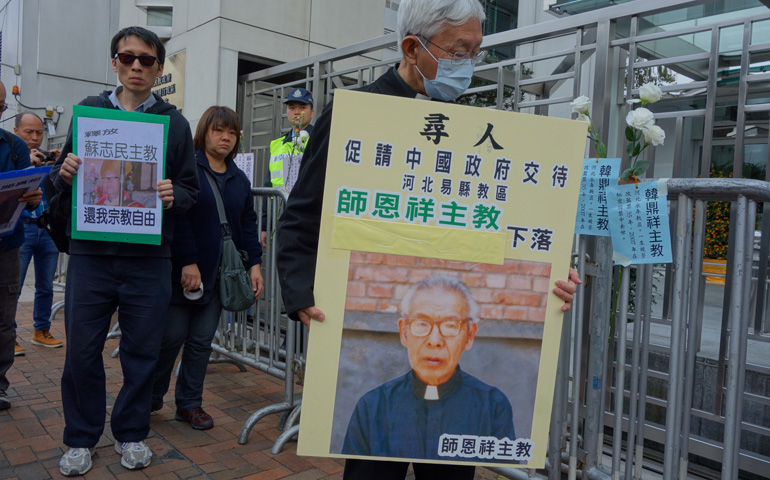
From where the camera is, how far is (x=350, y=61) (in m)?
7.61

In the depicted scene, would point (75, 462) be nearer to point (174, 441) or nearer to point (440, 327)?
point (174, 441)

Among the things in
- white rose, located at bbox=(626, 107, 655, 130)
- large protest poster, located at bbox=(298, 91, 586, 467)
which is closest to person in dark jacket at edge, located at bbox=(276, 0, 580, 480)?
large protest poster, located at bbox=(298, 91, 586, 467)

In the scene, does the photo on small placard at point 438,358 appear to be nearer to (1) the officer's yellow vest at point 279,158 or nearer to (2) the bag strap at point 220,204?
(2) the bag strap at point 220,204

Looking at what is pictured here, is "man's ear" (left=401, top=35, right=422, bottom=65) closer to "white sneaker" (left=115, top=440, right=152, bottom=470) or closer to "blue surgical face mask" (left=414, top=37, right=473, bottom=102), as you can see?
"blue surgical face mask" (left=414, top=37, right=473, bottom=102)

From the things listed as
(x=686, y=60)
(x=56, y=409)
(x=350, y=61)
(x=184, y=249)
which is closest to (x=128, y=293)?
(x=184, y=249)

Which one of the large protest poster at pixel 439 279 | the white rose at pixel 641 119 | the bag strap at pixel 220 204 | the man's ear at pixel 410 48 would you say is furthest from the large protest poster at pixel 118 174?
the white rose at pixel 641 119

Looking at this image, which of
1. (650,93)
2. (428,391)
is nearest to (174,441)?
(428,391)

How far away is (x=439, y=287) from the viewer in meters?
1.55

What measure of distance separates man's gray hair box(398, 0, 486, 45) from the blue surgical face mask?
45 mm

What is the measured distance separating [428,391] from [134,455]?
7.04 ft

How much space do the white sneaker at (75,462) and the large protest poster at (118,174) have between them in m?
1.10

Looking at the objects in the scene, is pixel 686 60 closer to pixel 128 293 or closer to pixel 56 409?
pixel 128 293

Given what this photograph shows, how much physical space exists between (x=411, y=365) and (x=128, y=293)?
192 cm

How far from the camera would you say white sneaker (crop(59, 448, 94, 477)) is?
293cm
